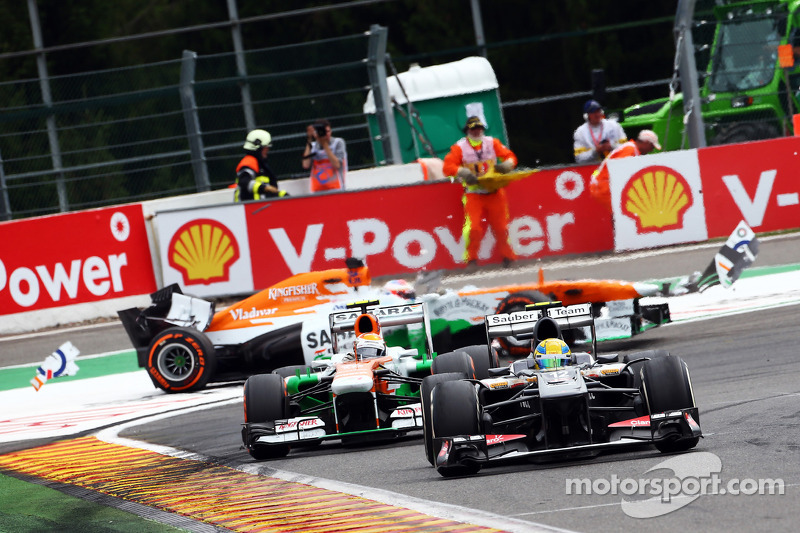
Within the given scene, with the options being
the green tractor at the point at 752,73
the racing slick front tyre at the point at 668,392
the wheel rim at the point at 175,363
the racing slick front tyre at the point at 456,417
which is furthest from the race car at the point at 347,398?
the green tractor at the point at 752,73

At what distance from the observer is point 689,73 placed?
16781mm

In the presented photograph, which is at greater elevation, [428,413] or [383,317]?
[383,317]

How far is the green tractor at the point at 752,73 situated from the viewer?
1777 cm

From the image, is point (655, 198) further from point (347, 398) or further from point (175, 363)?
point (347, 398)

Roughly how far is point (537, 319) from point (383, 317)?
1597mm

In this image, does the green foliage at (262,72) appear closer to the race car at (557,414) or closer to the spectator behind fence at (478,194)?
the spectator behind fence at (478,194)

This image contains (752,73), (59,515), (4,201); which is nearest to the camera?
(59,515)

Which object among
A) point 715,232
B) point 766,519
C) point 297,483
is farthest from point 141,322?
point 766,519

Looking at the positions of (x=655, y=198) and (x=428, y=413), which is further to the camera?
(x=655, y=198)

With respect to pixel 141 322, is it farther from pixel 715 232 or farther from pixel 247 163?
pixel 715 232

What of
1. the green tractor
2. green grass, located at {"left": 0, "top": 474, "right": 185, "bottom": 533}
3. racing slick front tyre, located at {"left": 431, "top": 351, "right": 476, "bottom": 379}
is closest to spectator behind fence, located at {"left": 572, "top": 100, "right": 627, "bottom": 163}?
the green tractor

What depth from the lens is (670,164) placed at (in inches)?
616

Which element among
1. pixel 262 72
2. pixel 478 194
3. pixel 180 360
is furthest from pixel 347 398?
pixel 262 72

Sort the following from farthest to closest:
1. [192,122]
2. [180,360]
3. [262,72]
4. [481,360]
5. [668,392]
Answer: [262,72] → [192,122] → [180,360] → [481,360] → [668,392]
